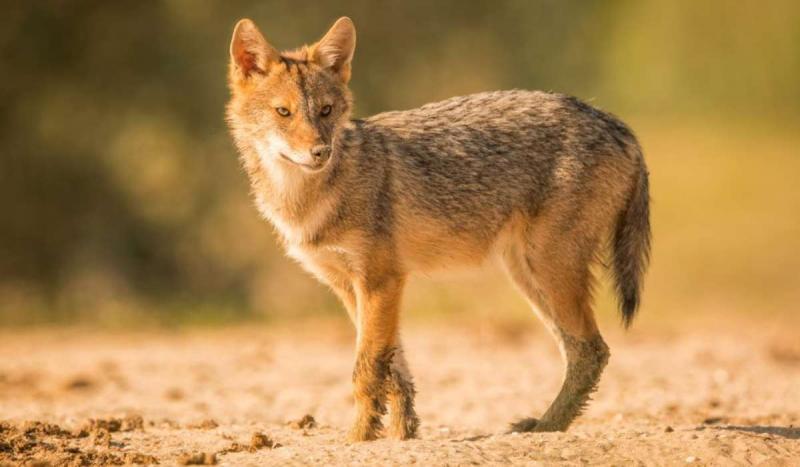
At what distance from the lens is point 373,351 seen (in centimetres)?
735

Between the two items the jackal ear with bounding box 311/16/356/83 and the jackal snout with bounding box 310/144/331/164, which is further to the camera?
the jackal ear with bounding box 311/16/356/83

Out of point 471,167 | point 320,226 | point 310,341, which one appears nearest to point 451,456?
point 320,226

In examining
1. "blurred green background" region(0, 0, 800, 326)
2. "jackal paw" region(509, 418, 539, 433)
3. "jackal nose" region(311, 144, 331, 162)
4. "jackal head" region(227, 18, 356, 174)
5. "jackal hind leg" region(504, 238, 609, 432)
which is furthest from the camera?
"blurred green background" region(0, 0, 800, 326)

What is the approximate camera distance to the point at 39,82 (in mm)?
18797

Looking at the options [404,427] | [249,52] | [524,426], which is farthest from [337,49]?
[524,426]

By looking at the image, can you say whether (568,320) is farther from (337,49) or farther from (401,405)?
(337,49)

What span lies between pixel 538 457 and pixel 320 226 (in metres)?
2.02

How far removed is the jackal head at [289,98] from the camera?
23.9ft

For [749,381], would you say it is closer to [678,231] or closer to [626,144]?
[626,144]

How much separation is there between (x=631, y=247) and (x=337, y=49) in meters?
2.42

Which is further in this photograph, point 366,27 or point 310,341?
point 366,27

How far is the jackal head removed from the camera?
7273 mm

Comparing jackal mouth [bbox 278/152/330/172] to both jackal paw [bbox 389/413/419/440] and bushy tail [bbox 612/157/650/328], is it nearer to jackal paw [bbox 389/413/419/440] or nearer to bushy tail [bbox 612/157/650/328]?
jackal paw [bbox 389/413/419/440]

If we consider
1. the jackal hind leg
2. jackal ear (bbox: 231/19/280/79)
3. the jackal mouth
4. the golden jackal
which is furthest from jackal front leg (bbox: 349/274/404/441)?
jackal ear (bbox: 231/19/280/79)
